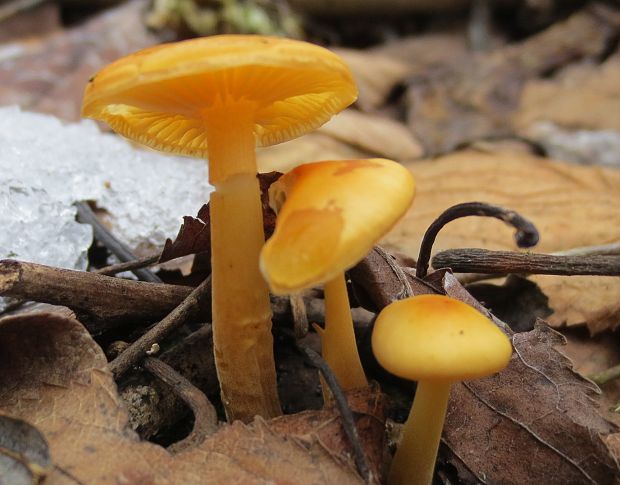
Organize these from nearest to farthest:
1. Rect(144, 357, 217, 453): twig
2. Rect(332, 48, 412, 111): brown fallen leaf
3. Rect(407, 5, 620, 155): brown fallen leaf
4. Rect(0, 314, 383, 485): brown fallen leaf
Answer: Rect(0, 314, 383, 485): brown fallen leaf
Rect(144, 357, 217, 453): twig
Rect(407, 5, 620, 155): brown fallen leaf
Rect(332, 48, 412, 111): brown fallen leaf

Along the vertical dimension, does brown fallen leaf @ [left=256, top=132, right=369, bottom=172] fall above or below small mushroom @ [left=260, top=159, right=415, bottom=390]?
below

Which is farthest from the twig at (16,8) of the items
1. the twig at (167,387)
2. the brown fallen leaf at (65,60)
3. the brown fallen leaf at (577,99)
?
the twig at (167,387)

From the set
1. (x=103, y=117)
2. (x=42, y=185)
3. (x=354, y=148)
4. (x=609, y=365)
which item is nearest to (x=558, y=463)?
(x=609, y=365)

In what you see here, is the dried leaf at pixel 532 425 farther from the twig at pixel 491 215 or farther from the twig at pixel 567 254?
the twig at pixel 567 254

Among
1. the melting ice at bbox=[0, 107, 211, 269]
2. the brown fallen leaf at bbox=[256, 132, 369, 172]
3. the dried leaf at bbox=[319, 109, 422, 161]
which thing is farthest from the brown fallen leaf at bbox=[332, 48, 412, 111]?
the melting ice at bbox=[0, 107, 211, 269]

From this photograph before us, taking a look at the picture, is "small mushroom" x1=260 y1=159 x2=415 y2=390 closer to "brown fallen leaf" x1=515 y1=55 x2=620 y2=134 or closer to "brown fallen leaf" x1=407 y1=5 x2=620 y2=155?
"brown fallen leaf" x1=407 y1=5 x2=620 y2=155

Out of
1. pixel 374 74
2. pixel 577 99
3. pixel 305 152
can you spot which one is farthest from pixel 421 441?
pixel 374 74

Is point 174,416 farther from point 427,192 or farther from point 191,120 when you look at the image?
point 427,192

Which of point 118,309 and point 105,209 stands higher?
point 118,309
